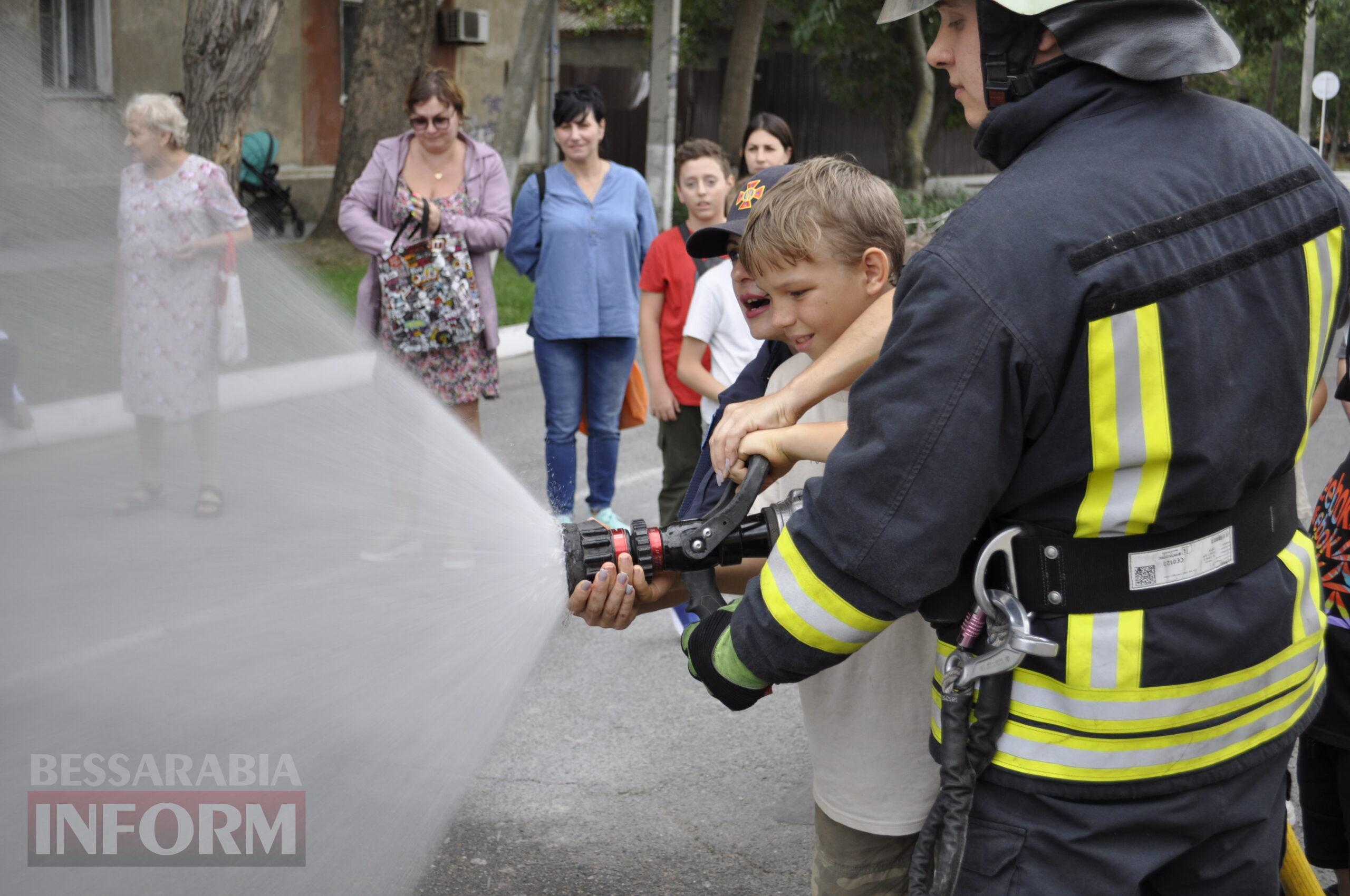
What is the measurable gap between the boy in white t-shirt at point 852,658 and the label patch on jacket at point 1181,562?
0.57 m

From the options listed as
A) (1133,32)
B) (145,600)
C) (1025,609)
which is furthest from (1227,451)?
(145,600)

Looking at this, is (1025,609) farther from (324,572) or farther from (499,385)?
(499,385)

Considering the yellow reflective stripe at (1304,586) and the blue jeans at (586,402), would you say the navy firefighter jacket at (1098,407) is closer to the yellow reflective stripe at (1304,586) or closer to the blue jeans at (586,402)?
the yellow reflective stripe at (1304,586)

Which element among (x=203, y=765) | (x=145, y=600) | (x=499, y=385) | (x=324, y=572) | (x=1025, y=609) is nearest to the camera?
(x=1025, y=609)

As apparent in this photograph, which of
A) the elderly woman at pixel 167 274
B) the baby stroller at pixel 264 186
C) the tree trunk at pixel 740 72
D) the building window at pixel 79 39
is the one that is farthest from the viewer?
the tree trunk at pixel 740 72

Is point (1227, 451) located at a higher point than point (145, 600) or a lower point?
higher

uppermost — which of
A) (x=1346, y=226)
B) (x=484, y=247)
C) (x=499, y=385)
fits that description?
(x=1346, y=226)

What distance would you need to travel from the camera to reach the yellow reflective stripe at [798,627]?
1672 mm

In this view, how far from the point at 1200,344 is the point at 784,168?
4.01 ft

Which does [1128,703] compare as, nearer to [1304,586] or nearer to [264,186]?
[1304,586]

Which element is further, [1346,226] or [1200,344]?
[1346,226]

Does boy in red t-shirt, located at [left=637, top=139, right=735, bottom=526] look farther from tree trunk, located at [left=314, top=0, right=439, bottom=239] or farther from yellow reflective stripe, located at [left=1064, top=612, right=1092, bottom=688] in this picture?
tree trunk, located at [left=314, top=0, right=439, bottom=239]

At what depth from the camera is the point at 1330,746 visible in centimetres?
Answer: 272

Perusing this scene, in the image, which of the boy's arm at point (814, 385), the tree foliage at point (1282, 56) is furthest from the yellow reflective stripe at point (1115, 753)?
the tree foliage at point (1282, 56)
